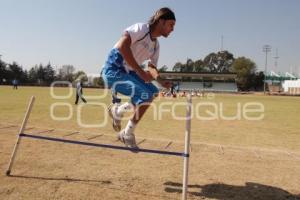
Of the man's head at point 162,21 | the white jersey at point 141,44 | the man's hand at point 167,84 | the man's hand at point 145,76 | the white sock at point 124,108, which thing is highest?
the man's head at point 162,21

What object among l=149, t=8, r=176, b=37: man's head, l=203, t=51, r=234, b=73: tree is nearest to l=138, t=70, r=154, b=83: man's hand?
l=149, t=8, r=176, b=37: man's head

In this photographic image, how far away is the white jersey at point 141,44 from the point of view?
14.2 feet

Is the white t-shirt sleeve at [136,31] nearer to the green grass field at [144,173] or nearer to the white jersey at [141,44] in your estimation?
the white jersey at [141,44]

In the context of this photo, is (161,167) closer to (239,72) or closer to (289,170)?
(289,170)

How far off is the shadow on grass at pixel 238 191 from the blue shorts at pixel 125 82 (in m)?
1.32

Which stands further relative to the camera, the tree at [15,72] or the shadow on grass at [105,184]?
the tree at [15,72]

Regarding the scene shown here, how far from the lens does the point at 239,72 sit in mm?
100750

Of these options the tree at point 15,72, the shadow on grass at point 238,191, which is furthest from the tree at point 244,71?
the shadow on grass at point 238,191

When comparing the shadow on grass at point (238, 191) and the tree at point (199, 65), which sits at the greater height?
the tree at point (199, 65)

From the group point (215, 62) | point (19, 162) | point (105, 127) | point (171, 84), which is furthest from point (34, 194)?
point (215, 62)

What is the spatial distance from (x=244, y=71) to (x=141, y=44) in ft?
325

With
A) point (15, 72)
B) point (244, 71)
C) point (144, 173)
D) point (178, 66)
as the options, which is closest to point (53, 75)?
point (15, 72)

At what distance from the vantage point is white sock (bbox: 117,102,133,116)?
4846 mm

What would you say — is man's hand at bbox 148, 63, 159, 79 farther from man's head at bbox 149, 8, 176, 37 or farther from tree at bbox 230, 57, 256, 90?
tree at bbox 230, 57, 256, 90
